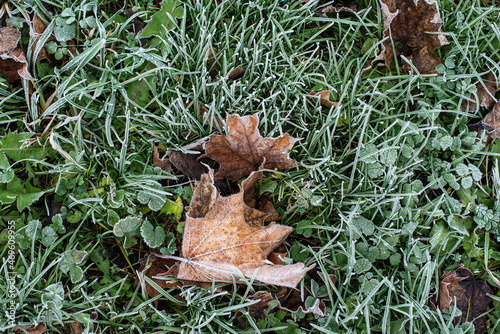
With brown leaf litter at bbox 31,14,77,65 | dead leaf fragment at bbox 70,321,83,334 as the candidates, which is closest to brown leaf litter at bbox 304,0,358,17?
brown leaf litter at bbox 31,14,77,65

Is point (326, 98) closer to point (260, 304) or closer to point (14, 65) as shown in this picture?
point (260, 304)

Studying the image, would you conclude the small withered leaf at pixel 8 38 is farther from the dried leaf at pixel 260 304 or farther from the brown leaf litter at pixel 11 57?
the dried leaf at pixel 260 304

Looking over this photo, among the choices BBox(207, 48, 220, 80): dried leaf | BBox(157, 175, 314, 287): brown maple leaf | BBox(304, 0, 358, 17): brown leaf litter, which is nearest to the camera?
BBox(157, 175, 314, 287): brown maple leaf

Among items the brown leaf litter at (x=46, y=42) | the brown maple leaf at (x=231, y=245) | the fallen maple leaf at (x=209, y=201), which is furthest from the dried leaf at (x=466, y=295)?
the brown leaf litter at (x=46, y=42)

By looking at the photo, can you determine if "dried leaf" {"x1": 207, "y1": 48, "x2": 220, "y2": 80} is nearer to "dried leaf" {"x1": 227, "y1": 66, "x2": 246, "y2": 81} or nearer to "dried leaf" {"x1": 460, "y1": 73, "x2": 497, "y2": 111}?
"dried leaf" {"x1": 227, "y1": 66, "x2": 246, "y2": 81}

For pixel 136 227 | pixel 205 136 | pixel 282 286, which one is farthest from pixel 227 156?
pixel 282 286

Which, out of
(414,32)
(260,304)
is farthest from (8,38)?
(414,32)
